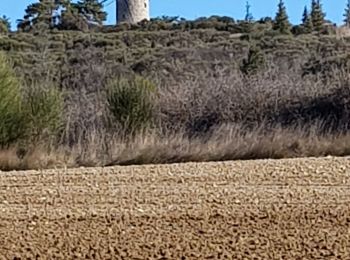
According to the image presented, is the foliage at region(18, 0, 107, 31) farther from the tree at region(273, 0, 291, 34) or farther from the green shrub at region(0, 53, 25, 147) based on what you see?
the green shrub at region(0, 53, 25, 147)

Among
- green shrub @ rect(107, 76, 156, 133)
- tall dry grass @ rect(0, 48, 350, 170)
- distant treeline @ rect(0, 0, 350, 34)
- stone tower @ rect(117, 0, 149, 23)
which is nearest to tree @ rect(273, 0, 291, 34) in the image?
distant treeline @ rect(0, 0, 350, 34)

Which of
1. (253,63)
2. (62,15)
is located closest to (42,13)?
(62,15)

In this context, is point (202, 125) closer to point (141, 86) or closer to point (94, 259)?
point (141, 86)

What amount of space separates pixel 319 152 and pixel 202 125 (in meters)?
4.20

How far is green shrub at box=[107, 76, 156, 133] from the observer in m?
16.8

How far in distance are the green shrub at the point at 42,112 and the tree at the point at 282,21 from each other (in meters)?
27.8

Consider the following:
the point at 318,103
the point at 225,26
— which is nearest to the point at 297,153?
the point at 318,103

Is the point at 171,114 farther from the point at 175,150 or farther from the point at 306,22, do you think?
the point at 306,22

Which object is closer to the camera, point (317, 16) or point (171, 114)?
point (171, 114)

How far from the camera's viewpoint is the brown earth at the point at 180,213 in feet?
21.7

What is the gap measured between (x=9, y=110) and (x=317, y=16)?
3500 centimetres

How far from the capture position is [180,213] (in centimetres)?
822

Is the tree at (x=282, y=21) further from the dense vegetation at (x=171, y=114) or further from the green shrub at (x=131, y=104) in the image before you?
the green shrub at (x=131, y=104)

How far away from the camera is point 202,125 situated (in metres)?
18.8
